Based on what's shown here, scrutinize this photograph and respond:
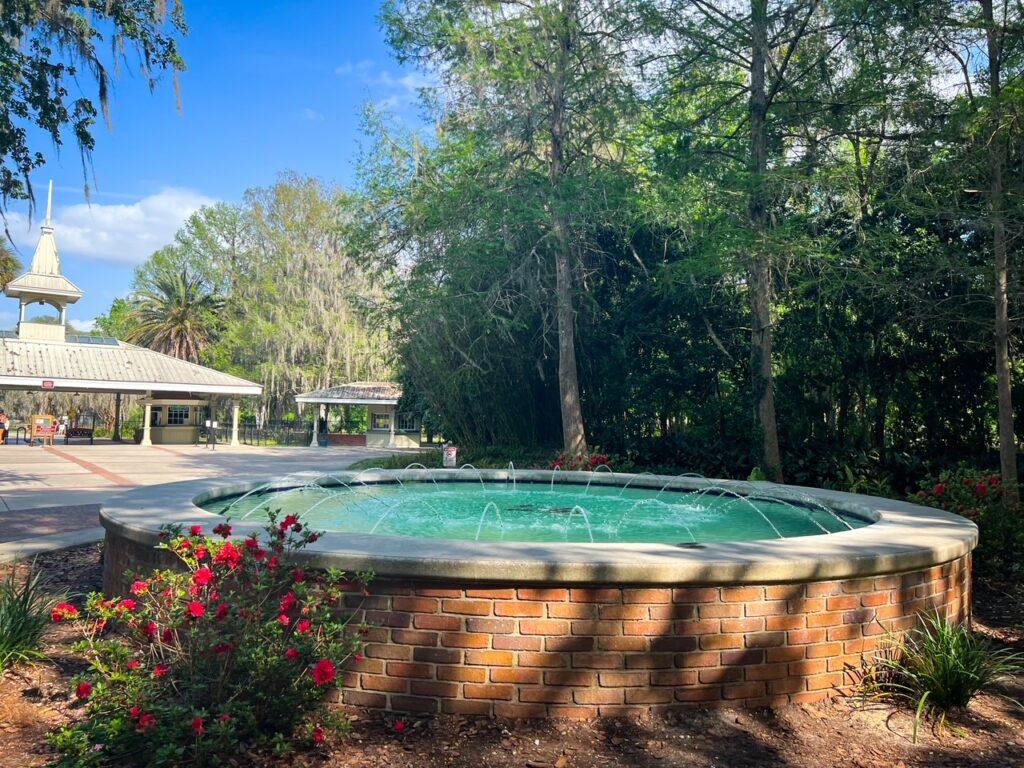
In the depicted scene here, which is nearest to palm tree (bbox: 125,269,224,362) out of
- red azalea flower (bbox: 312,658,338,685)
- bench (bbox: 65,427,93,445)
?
bench (bbox: 65,427,93,445)

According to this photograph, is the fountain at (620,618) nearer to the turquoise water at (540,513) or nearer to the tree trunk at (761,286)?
the turquoise water at (540,513)

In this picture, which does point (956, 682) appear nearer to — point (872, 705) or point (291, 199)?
point (872, 705)

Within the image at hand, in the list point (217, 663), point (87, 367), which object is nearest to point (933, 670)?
point (217, 663)

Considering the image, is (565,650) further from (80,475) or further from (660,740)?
(80,475)

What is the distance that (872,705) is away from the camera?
3.69 metres

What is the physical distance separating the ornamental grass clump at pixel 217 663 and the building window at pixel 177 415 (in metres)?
33.3

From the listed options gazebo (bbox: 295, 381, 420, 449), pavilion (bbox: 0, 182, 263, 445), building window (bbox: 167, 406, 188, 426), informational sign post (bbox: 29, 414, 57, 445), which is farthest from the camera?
gazebo (bbox: 295, 381, 420, 449)

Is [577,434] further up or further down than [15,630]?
→ further up

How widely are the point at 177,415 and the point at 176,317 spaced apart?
38.5 ft

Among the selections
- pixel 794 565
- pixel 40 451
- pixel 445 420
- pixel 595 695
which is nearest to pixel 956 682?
pixel 794 565

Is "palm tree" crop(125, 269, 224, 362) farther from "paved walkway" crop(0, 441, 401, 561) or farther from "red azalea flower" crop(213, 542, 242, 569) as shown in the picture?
"red azalea flower" crop(213, 542, 242, 569)

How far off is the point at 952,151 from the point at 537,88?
858cm

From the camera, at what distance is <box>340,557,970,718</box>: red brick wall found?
336 centimetres

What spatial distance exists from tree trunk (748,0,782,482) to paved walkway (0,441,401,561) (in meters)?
8.87
